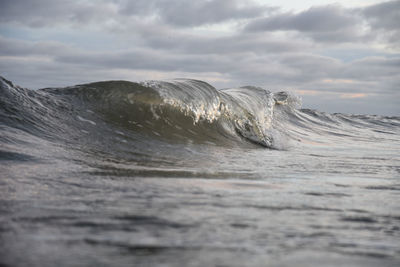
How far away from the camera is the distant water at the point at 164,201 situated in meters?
1.18

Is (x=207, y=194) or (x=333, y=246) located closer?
(x=333, y=246)

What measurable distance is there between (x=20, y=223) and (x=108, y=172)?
1186 millimetres

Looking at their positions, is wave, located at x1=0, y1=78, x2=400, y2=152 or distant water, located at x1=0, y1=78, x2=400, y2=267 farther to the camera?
wave, located at x1=0, y1=78, x2=400, y2=152

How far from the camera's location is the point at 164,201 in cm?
181

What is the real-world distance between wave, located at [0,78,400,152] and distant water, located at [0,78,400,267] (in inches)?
1.3

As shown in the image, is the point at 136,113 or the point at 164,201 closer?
the point at 164,201

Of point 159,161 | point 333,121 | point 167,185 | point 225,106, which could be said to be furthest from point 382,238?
point 333,121

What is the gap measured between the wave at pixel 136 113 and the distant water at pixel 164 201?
0.11 ft

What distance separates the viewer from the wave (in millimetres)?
4316

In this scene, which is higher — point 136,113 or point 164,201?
point 136,113

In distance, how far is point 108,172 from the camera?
2561 millimetres

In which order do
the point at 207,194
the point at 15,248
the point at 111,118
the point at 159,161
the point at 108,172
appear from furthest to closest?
the point at 111,118 < the point at 159,161 < the point at 108,172 < the point at 207,194 < the point at 15,248

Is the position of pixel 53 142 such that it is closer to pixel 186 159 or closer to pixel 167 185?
pixel 186 159

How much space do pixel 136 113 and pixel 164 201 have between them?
366 cm
